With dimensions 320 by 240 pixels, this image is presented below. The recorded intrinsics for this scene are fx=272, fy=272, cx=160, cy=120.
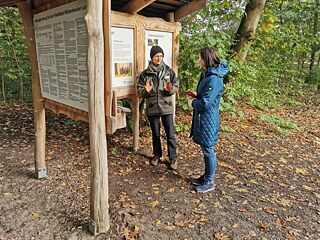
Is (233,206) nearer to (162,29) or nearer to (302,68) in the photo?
(162,29)

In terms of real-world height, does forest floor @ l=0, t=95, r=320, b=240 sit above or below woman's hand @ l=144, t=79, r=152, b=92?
below

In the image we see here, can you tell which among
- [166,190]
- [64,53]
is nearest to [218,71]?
[166,190]

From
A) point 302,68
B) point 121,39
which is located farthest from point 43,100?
point 302,68

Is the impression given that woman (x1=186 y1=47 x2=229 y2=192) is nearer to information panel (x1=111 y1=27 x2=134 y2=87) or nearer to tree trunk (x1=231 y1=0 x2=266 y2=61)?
information panel (x1=111 y1=27 x2=134 y2=87)

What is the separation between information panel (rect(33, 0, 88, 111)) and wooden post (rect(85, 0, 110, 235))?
0.21 meters

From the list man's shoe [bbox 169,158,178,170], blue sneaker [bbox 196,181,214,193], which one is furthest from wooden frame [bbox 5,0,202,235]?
man's shoe [bbox 169,158,178,170]

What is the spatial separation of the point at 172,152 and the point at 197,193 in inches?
35.7

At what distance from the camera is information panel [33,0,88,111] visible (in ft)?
9.26

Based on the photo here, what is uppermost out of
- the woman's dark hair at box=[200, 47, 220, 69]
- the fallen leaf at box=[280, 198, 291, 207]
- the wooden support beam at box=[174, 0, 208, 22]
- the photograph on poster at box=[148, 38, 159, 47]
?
the wooden support beam at box=[174, 0, 208, 22]

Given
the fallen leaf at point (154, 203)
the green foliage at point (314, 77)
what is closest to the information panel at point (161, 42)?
the fallen leaf at point (154, 203)

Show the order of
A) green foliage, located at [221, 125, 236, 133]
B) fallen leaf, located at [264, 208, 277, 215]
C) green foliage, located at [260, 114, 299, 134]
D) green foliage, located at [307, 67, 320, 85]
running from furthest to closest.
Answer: green foliage, located at [307, 67, 320, 85], green foliage, located at [260, 114, 299, 134], green foliage, located at [221, 125, 236, 133], fallen leaf, located at [264, 208, 277, 215]

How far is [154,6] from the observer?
4.47 m

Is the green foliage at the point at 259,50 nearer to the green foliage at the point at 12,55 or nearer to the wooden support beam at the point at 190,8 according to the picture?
the wooden support beam at the point at 190,8

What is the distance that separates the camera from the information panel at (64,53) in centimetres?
282
